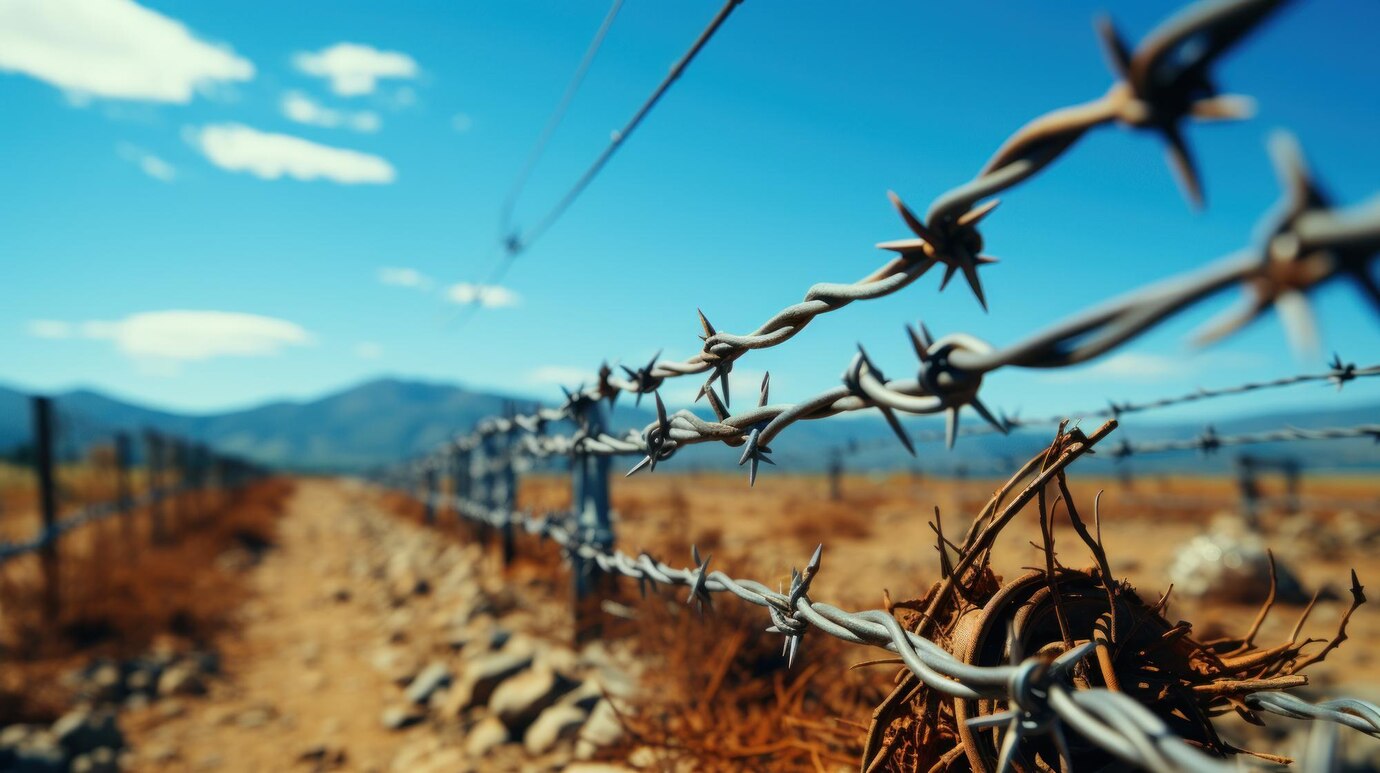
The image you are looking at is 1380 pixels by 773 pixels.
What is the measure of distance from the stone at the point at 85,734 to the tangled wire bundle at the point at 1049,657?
4.55 m

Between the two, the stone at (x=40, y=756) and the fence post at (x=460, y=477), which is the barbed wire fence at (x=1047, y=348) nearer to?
the stone at (x=40, y=756)

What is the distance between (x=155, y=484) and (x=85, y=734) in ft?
38.8

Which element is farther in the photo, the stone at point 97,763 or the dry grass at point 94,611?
the dry grass at point 94,611

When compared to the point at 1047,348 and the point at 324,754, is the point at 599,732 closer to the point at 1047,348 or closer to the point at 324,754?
the point at 324,754

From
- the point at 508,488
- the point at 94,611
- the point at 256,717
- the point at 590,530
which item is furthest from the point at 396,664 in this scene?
the point at 94,611

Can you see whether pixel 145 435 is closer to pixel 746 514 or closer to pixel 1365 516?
pixel 746 514

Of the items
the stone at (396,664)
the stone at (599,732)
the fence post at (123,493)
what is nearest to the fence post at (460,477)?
the stone at (396,664)

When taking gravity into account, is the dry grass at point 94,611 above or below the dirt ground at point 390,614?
above

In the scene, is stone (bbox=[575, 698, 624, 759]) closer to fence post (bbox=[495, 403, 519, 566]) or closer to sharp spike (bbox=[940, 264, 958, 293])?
sharp spike (bbox=[940, 264, 958, 293])

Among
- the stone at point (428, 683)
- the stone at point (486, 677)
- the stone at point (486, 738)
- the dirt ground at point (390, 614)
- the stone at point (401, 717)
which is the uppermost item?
the stone at point (486, 677)

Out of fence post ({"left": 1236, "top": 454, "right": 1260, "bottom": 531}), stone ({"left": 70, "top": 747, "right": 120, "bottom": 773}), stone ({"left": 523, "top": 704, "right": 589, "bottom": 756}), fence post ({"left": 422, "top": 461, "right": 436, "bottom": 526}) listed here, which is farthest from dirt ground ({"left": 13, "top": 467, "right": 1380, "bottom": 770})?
fence post ({"left": 422, "top": 461, "right": 436, "bottom": 526})

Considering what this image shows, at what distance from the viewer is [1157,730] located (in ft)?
2.53

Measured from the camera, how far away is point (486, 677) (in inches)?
157

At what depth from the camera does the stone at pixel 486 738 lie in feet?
11.3
